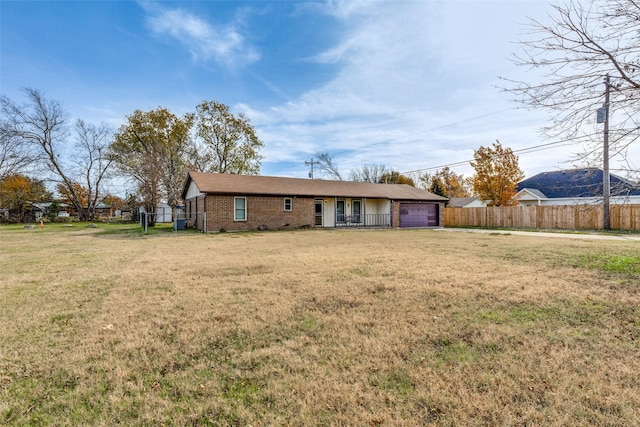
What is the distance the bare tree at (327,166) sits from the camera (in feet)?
148

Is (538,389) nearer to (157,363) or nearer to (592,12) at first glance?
(157,363)

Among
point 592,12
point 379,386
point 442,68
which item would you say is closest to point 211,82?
point 442,68

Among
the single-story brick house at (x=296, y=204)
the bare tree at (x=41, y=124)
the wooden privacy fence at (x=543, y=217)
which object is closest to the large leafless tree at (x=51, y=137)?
the bare tree at (x=41, y=124)

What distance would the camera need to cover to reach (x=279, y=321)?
3938 millimetres

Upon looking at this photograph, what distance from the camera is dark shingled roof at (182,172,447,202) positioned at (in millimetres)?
19297

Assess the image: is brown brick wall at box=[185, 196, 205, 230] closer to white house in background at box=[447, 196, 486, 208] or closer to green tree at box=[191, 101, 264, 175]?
green tree at box=[191, 101, 264, 175]

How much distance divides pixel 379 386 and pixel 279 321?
1.75 m

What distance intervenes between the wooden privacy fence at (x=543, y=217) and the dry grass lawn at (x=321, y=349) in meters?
17.5

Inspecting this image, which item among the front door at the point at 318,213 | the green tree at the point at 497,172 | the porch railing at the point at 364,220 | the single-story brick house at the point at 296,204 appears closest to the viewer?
the single-story brick house at the point at 296,204

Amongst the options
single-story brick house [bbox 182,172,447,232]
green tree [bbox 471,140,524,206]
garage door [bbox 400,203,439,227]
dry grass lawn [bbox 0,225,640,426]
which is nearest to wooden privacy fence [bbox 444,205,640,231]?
single-story brick house [bbox 182,172,447,232]

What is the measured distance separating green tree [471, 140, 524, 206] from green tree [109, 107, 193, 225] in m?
30.2

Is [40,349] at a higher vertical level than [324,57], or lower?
lower

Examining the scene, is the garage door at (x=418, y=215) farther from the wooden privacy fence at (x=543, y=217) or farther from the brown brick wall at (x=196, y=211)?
the brown brick wall at (x=196, y=211)

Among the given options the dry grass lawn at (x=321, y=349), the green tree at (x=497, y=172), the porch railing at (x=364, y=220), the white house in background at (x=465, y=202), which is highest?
the green tree at (x=497, y=172)
